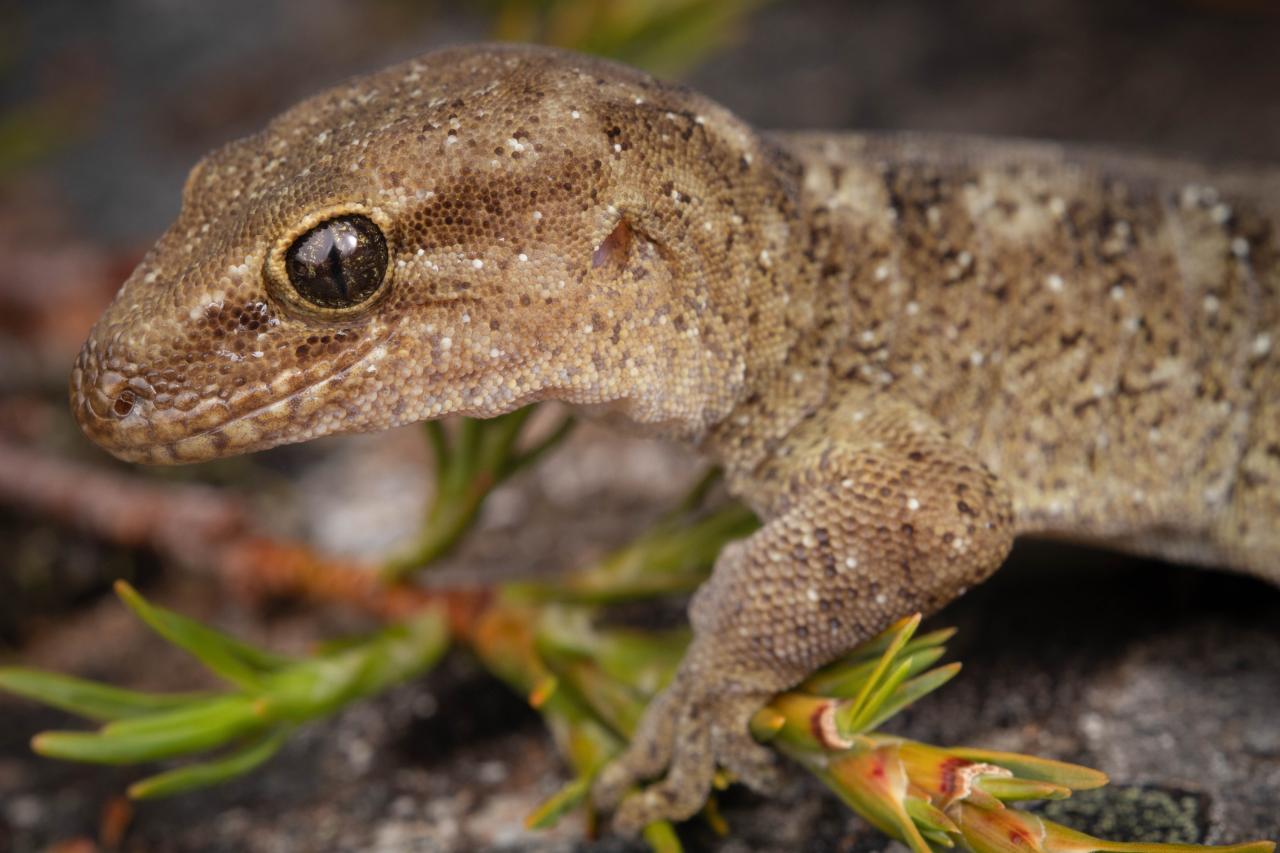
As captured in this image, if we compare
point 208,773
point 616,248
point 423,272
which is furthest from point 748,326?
point 208,773

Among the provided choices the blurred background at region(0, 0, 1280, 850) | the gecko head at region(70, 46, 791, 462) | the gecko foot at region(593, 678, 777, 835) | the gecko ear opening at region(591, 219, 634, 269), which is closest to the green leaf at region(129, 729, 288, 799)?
the blurred background at region(0, 0, 1280, 850)

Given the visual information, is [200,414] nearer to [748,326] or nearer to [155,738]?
[155,738]

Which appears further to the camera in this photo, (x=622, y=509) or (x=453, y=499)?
(x=622, y=509)

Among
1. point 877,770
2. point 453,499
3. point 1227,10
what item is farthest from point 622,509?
point 1227,10

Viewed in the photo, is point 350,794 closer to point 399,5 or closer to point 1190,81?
point 1190,81

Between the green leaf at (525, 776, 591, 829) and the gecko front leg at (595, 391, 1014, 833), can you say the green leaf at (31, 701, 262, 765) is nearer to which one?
the green leaf at (525, 776, 591, 829)

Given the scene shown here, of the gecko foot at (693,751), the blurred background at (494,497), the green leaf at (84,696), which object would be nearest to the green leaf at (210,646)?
the green leaf at (84,696)
